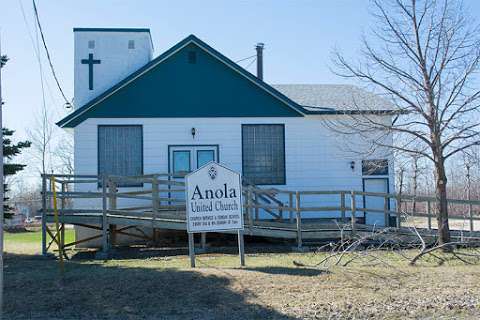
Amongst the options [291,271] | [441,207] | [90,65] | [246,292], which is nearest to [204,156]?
[90,65]

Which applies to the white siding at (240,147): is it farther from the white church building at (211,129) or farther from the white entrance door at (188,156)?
the white entrance door at (188,156)

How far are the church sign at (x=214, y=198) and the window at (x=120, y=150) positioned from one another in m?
7.93

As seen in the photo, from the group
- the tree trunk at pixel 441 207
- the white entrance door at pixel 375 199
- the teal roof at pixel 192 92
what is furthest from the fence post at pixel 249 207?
the white entrance door at pixel 375 199

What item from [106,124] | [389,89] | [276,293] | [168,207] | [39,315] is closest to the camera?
[39,315]

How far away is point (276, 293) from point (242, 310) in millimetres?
934

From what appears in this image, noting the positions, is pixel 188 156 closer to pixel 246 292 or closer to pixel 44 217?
pixel 44 217

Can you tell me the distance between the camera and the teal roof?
19.5m

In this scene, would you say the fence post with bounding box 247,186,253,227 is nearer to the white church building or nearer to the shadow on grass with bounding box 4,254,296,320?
the white church building

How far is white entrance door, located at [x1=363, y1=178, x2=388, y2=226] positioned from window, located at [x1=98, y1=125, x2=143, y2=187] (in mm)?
8499

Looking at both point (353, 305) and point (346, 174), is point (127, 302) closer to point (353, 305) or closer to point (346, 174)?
point (353, 305)

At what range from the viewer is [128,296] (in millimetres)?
9531

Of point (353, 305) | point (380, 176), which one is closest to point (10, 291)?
point (353, 305)

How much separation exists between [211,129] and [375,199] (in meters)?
6.75

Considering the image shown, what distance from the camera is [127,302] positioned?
927 cm
